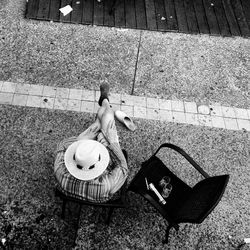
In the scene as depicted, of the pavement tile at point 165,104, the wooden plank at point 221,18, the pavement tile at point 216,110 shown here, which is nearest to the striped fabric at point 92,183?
the pavement tile at point 165,104

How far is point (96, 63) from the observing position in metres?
5.25

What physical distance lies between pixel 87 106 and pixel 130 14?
1.95 meters

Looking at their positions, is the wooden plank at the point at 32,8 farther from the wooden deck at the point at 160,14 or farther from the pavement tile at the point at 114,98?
the pavement tile at the point at 114,98

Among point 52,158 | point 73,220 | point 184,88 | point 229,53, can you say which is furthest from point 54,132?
point 229,53

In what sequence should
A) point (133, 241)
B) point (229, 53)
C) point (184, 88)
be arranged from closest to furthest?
point (133, 241), point (184, 88), point (229, 53)

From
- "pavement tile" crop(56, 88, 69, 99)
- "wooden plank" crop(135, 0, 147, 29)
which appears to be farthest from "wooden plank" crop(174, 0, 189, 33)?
"pavement tile" crop(56, 88, 69, 99)

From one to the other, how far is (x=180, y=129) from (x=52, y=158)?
166 cm

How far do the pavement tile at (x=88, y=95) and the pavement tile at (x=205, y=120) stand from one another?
56.7 inches

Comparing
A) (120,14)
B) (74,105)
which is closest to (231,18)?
(120,14)

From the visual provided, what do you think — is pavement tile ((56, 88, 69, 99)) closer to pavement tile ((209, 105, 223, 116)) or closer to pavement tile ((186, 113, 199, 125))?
pavement tile ((186, 113, 199, 125))

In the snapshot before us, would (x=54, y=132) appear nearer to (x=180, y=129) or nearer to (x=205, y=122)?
(x=180, y=129)

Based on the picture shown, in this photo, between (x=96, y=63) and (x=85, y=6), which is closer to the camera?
(x=96, y=63)

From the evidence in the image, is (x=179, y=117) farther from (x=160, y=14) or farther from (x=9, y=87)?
(x=9, y=87)

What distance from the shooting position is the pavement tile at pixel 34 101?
185 inches
